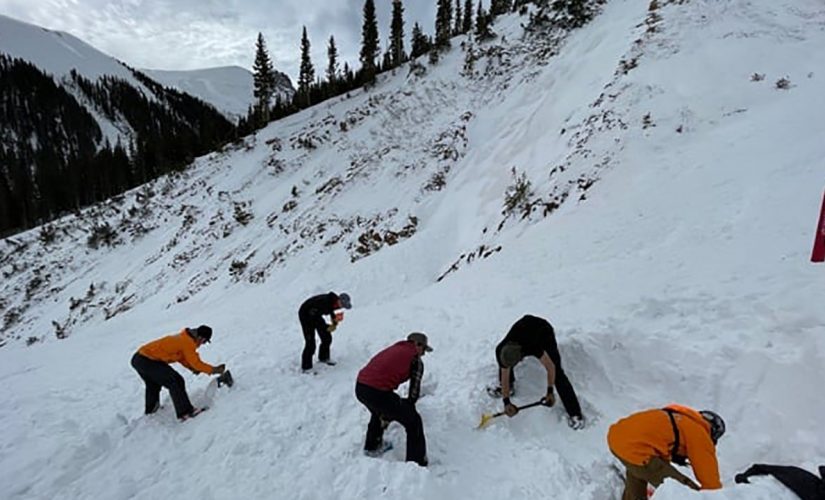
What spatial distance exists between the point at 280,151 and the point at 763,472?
4023cm

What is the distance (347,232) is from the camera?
911 inches

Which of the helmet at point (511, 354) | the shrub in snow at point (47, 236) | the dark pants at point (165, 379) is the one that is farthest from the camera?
the shrub in snow at point (47, 236)

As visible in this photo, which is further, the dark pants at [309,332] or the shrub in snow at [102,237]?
the shrub in snow at [102,237]

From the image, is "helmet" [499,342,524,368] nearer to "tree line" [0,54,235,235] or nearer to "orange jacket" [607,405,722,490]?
"orange jacket" [607,405,722,490]

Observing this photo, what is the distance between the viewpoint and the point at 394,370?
568 cm

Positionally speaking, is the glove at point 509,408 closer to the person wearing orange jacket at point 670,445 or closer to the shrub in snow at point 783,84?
the person wearing orange jacket at point 670,445

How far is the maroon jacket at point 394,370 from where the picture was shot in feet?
18.4

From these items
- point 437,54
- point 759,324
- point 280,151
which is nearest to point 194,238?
point 280,151

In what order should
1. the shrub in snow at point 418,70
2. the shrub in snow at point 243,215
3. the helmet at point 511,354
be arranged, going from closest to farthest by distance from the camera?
the helmet at point 511,354, the shrub in snow at point 243,215, the shrub in snow at point 418,70

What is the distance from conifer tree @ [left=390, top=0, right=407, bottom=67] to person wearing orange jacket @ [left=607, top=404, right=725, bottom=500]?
56890 millimetres

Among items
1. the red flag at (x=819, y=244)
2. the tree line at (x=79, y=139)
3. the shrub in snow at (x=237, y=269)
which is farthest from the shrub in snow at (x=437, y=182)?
the tree line at (x=79, y=139)

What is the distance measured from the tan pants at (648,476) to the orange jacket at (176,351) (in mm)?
6438

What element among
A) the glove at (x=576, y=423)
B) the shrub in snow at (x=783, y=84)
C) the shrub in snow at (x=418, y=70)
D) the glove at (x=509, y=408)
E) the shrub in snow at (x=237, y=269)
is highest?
the shrub in snow at (x=418, y=70)

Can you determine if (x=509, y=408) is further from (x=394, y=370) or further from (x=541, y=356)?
(x=394, y=370)
